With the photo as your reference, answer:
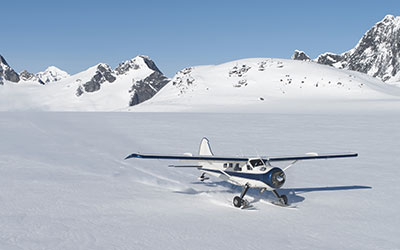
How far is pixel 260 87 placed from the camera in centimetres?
10731

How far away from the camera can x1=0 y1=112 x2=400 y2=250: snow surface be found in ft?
30.8

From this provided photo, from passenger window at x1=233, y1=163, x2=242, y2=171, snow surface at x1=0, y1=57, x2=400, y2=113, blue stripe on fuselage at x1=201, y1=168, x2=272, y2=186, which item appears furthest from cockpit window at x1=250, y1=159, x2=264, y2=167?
snow surface at x1=0, y1=57, x2=400, y2=113

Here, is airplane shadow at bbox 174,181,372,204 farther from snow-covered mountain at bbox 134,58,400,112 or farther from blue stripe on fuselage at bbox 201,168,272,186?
snow-covered mountain at bbox 134,58,400,112

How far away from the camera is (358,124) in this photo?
127 ft

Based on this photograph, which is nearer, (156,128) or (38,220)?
(38,220)

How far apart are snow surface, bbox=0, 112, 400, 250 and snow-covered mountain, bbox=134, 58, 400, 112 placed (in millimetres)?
54970

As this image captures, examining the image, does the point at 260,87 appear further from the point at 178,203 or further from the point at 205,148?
the point at 178,203

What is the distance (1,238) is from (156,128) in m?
29.4

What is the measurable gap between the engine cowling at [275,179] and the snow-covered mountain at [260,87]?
63247mm

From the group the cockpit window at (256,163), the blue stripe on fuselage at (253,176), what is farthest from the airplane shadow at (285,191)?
the cockpit window at (256,163)

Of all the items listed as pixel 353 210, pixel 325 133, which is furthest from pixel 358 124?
pixel 353 210

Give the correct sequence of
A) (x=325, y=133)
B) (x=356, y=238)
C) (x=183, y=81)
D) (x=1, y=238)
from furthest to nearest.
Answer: (x=183, y=81)
(x=325, y=133)
(x=356, y=238)
(x=1, y=238)

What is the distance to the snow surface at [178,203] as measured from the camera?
30.8 feet

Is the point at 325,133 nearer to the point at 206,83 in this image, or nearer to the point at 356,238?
the point at 356,238
